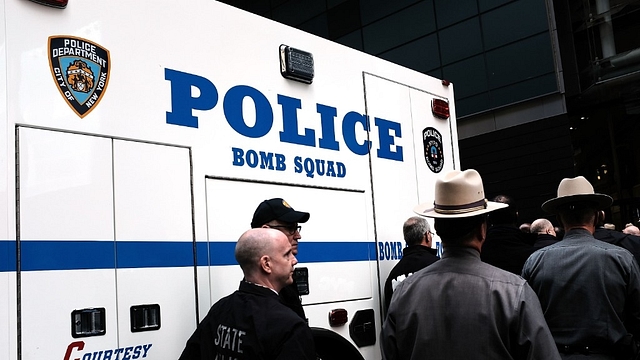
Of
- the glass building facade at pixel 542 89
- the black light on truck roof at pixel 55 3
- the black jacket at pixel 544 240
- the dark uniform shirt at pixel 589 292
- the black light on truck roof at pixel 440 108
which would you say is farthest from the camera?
the glass building facade at pixel 542 89

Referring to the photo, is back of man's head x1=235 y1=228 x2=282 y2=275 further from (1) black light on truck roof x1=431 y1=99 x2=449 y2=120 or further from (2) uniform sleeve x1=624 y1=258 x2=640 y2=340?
(1) black light on truck roof x1=431 y1=99 x2=449 y2=120

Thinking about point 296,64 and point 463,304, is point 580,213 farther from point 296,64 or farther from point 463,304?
point 296,64

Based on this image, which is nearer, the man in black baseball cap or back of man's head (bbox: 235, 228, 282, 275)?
back of man's head (bbox: 235, 228, 282, 275)

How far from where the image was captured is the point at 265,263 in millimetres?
2928

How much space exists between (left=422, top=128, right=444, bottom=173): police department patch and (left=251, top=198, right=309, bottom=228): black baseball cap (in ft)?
6.60

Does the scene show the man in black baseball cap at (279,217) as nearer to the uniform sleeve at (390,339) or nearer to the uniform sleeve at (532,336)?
the uniform sleeve at (390,339)

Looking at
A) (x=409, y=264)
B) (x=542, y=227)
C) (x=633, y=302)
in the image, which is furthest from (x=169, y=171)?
(x=542, y=227)

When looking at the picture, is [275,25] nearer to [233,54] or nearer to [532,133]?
[233,54]

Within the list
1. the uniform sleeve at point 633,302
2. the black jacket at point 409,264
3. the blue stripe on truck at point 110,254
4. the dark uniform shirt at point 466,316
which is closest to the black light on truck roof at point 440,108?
the black jacket at point 409,264

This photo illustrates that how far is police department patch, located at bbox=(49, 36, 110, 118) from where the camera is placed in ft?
10.1

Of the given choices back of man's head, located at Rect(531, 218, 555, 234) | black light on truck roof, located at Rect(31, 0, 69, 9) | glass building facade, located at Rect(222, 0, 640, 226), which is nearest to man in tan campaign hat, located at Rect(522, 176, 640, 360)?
back of man's head, located at Rect(531, 218, 555, 234)

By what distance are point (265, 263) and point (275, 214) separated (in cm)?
66

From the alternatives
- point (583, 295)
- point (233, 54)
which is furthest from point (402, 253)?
point (233, 54)

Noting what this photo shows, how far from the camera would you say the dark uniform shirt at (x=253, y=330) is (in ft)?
8.57
